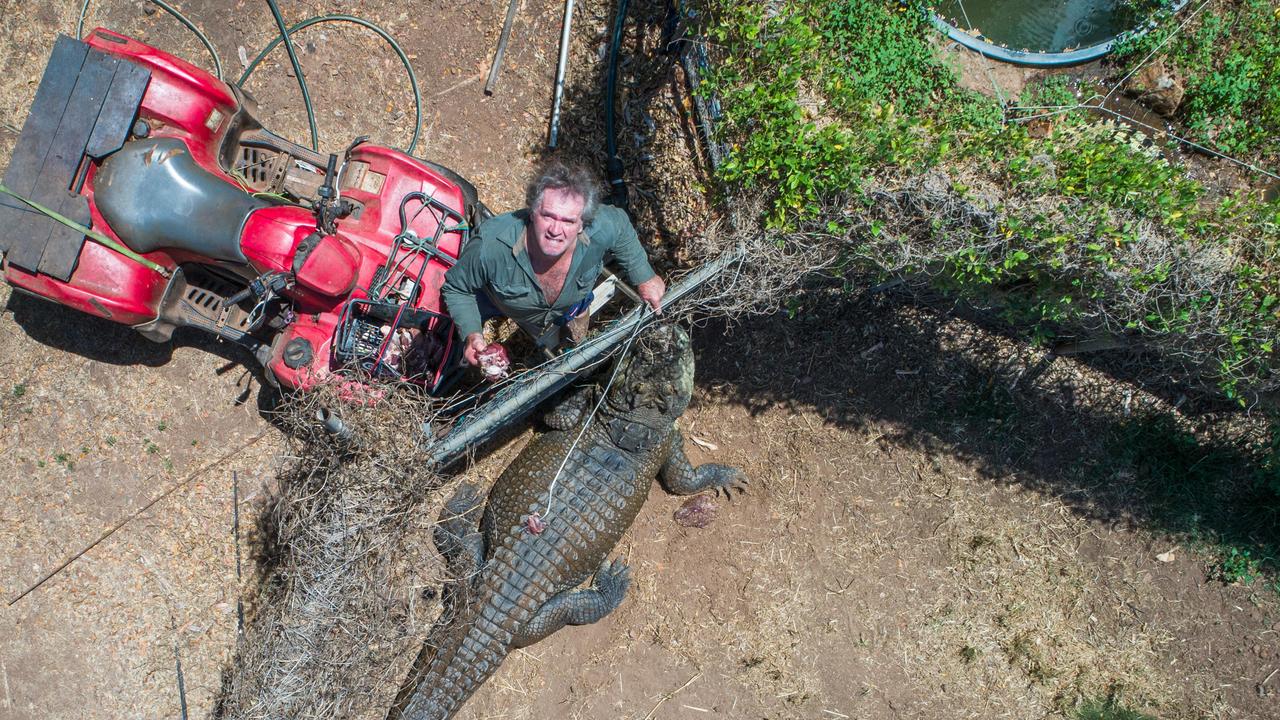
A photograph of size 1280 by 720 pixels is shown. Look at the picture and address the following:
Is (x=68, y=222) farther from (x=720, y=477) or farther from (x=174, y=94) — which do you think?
(x=720, y=477)

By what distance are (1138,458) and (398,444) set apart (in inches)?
202

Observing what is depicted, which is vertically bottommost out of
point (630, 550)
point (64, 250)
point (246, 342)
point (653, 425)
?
point (630, 550)

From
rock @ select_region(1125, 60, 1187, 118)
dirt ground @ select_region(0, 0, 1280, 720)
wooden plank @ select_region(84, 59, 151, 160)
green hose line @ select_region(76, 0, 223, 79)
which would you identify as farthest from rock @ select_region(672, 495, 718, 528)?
green hose line @ select_region(76, 0, 223, 79)

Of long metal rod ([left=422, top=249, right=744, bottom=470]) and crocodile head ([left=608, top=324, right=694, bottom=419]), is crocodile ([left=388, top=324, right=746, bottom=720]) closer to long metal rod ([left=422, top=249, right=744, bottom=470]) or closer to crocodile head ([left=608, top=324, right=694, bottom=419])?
crocodile head ([left=608, top=324, right=694, bottom=419])

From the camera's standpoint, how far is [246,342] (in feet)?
14.7

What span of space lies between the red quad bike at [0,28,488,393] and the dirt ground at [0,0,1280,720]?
3.44ft

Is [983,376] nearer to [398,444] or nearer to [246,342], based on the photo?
[398,444]

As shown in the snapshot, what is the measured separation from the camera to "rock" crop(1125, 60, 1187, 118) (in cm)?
505

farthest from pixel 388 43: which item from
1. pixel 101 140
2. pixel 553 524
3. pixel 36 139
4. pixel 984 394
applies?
pixel 984 394

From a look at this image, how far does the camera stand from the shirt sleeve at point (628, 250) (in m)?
3.84

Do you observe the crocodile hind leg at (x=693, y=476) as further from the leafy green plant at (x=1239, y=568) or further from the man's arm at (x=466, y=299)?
the leafy green plant at (x=1239, y=568)

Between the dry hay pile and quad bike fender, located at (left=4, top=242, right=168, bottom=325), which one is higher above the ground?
quad bike fender, located at (left=4, top=242, right=168, bottom=325)

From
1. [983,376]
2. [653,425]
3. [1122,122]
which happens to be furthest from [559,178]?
[1122,122]

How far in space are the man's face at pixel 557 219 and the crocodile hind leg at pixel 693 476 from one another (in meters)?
1.87
